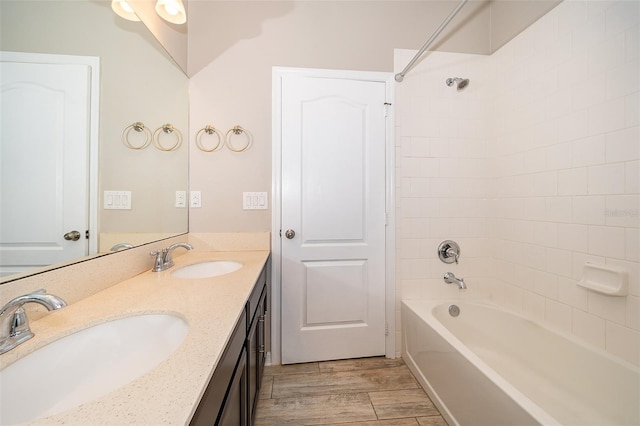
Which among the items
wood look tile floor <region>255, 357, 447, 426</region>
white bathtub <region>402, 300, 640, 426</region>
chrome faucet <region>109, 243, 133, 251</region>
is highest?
chrome faucet <region>109, 243, 133, 251</region>

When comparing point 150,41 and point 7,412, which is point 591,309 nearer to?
point 7,412

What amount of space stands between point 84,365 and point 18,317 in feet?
0.62

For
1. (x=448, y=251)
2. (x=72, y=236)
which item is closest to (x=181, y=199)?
(x=72, y=236)

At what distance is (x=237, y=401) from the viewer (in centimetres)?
79

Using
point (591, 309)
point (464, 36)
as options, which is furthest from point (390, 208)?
point (464, 36)

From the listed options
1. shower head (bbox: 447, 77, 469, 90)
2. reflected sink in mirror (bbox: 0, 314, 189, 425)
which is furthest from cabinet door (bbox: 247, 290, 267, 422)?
shower head (bbox: 447, 77, 469, 90)

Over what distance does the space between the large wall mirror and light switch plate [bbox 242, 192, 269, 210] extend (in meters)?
0.41

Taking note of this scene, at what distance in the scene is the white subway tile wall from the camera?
1098 mm

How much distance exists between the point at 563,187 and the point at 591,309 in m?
0.66

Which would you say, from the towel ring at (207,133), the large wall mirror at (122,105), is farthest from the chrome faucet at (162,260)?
the towel ring at (207,133)

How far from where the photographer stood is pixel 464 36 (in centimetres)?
180

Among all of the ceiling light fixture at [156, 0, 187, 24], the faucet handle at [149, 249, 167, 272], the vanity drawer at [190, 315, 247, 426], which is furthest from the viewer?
the ceiling light fixture at [156, 0, 187, 24]

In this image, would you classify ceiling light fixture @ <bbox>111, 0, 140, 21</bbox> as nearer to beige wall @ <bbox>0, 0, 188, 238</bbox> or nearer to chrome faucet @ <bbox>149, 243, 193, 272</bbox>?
beige wall @ <bbox>0, 0, 188, 238</bbox>

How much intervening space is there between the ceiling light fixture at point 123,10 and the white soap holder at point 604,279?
2.57 m
